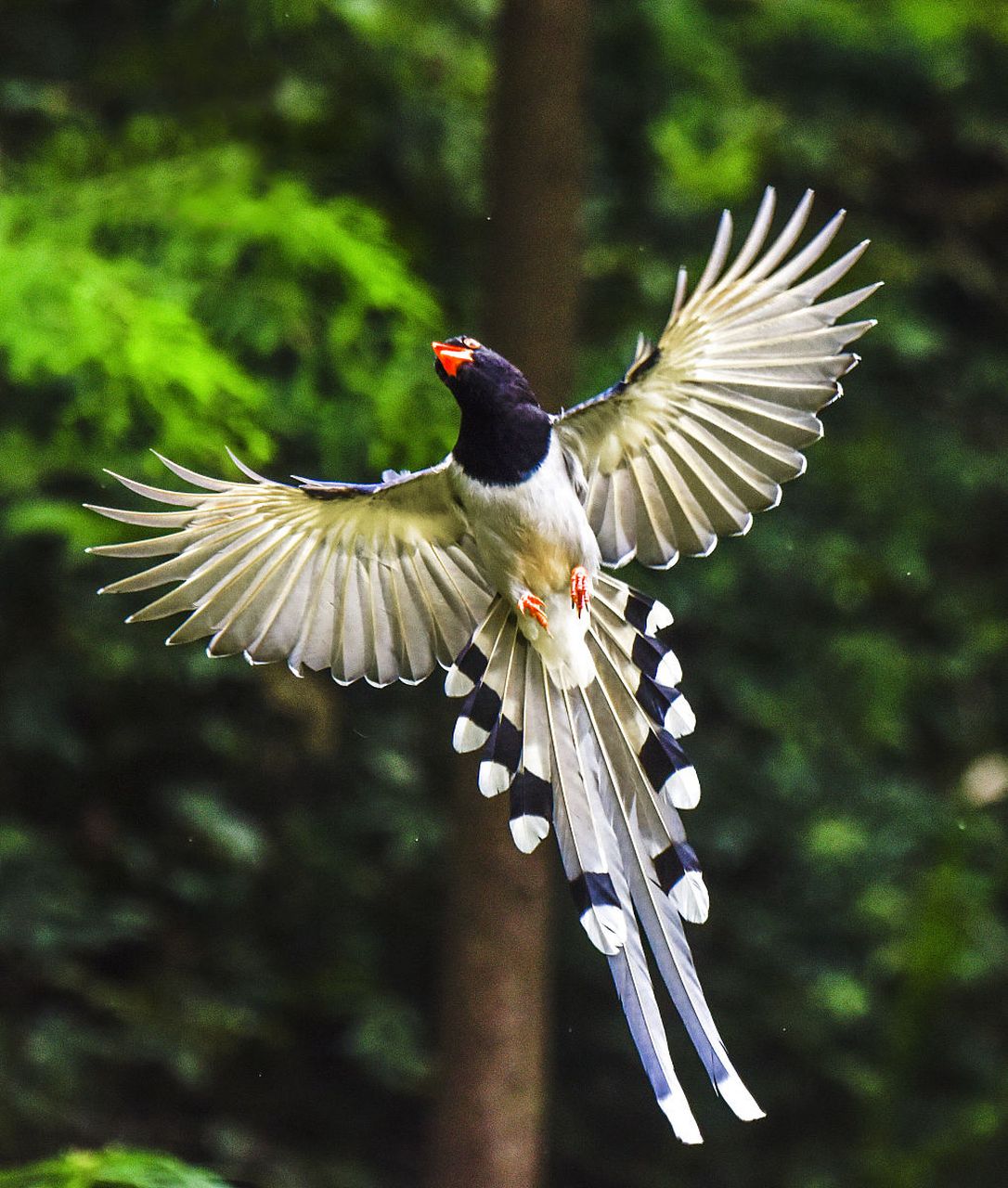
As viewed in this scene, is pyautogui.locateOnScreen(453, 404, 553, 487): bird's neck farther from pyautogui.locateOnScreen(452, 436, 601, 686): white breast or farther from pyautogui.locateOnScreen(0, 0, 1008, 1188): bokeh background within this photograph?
pyautogui.locateOnScreen(0, 0, 1008, 1188): bokeh background

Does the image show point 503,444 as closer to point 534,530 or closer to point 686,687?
point 534,530

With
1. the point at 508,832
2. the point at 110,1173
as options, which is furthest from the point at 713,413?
the point at 508,832

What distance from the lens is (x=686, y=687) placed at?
4871mm

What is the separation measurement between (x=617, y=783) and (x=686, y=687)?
277 centimetres

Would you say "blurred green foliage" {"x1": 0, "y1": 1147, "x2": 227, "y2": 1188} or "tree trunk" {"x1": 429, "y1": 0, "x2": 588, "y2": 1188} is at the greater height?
"tree trunk" {"x1": 429, "y1": 0, "x2": 588, "y2": 1188}

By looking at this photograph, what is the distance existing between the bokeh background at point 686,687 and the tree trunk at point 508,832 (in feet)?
1.70

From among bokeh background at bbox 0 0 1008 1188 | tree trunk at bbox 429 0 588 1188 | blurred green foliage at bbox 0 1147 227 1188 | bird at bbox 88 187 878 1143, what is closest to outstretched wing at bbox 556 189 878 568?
bird at bbox 88 187 878 1143

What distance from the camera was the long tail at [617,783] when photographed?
1963 millimetres

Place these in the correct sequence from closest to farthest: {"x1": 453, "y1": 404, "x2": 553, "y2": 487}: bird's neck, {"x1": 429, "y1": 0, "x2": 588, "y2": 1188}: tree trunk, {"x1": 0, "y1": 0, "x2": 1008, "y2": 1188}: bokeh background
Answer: {"x1": 453, "y1": 404, "x2": 553, "y2": 487}: bird's neck
{"x1": 429, "y1": 0, "x2": 588, "y2": 1188}: tree trunk
{"x1": 0, "y1": 0, "x2": 1008, "y2": 1188}: bokeh background

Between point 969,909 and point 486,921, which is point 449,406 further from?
point 969,909

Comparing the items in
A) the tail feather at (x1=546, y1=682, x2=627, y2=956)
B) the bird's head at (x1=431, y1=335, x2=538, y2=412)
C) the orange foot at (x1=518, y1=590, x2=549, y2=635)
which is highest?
the bird's head at (x1=431, y1=335, x2=538, y2=412)

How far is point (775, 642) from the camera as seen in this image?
4.95 meters

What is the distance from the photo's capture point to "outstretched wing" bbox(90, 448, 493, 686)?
2088 millimetres

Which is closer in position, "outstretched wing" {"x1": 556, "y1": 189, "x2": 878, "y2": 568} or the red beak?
the red beak
